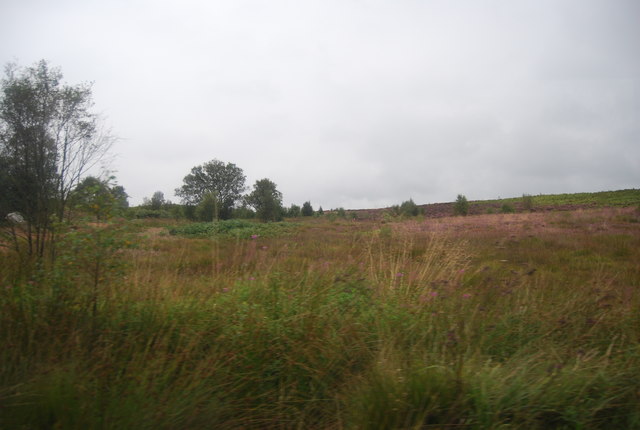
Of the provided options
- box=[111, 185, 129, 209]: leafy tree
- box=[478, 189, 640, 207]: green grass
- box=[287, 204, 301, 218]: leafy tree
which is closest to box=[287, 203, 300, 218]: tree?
box=[287, 204, 301, 218]: leafy tree

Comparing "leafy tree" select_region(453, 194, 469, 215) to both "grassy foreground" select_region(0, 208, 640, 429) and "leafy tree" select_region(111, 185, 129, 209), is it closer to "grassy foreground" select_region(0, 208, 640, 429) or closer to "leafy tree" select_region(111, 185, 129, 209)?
"grassy foreground" select_region(0, 208, 640, 429)

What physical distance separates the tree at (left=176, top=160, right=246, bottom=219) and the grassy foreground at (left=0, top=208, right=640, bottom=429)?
45.4m

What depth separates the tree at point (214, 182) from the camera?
47406 millimetres

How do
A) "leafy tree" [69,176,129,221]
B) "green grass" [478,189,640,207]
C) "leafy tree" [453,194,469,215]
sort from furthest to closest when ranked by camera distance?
"green grass" [478,189,640,207] < "leafy tree" [453,194,469,215] < "leafy tree" [69,176,129,221]

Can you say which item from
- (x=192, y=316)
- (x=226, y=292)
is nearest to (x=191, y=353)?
(x=192, y=316)

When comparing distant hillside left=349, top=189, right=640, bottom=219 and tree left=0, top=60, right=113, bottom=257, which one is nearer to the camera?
tree left=0, top=60, right=113, bottom=257

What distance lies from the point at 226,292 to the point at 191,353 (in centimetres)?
128

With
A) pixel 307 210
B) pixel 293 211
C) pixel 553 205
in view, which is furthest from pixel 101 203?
pixel 553 205

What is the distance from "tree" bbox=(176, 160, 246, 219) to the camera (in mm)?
47406

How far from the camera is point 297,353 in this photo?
2.52 metres

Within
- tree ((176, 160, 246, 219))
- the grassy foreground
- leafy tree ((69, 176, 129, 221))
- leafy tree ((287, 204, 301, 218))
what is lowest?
the grassy foreground

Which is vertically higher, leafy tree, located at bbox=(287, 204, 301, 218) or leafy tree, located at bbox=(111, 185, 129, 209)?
leafy tree, located at bbox=(287, 204, 301, 218)

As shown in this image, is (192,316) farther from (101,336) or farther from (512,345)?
(512,345)

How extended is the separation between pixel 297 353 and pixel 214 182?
165ft
